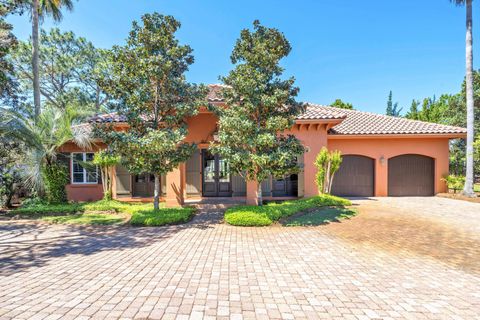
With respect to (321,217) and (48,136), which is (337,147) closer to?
(321,217)

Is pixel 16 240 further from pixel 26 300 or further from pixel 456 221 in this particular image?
pixel 456 221

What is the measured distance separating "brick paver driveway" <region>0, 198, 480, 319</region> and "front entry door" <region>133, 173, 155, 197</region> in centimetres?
503

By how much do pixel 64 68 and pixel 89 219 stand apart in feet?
72.6

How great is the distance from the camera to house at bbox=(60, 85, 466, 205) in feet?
37.3

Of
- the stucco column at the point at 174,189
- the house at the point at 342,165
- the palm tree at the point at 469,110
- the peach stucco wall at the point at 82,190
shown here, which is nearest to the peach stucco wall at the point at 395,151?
the house at the point at 342,165

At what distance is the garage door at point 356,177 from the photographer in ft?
43.7

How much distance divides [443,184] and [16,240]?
783 inches

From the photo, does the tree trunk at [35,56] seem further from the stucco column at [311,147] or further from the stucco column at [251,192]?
the stucco column at [311,147]

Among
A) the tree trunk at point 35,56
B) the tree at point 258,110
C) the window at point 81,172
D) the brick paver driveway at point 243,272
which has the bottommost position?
the brick paver driveway at point 243,272

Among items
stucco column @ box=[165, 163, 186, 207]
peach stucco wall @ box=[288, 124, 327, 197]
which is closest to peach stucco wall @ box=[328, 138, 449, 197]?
peach stucco wall @ box=[288, 124, 327, 197]

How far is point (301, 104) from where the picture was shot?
852 centimetres

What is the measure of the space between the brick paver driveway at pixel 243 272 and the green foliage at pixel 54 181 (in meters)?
3.54

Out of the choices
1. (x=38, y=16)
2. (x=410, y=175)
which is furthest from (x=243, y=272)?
(x=38, y=16)

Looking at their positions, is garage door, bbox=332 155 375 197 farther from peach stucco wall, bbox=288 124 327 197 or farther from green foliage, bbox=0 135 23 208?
green foliage, bbox=0 135 23 208
